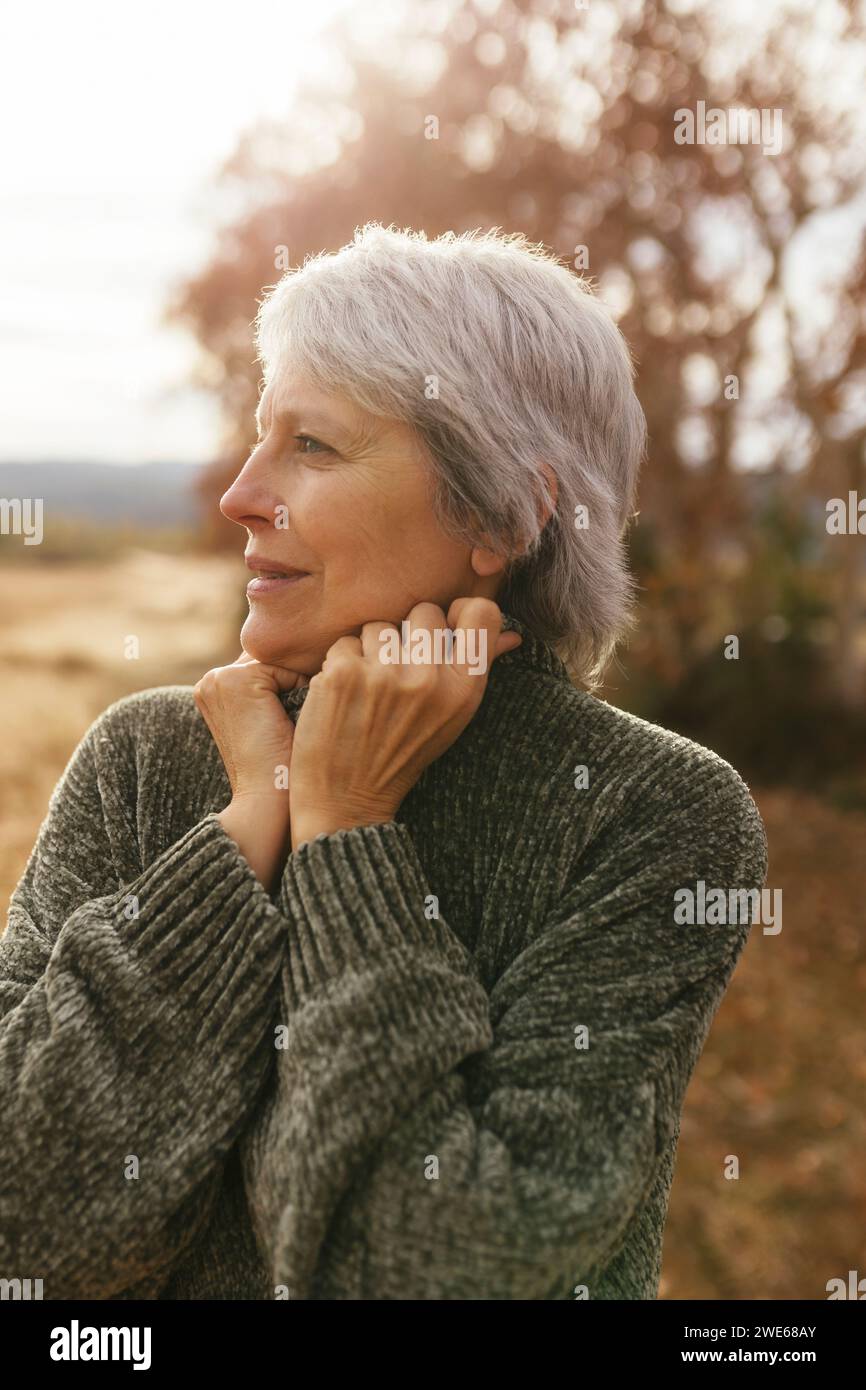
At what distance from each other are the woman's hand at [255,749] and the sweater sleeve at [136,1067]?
6cm

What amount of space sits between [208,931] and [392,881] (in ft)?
0.83

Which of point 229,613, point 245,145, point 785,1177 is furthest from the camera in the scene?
point 229,613

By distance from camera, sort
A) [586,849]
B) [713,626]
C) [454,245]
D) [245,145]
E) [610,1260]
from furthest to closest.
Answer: [713,626] → [245,145] → [454,245] → [586,849] → [610,1260]

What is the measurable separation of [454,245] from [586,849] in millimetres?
985

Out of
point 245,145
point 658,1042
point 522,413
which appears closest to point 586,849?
point 658,1042

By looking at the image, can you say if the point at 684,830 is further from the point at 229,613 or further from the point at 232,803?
the point at 229,613

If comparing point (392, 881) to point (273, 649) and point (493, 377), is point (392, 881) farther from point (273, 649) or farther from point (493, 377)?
point (493, 377)

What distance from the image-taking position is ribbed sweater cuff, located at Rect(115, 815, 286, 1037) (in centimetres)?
140

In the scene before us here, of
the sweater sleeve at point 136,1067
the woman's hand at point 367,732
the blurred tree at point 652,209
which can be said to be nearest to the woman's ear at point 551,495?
the woman's hand at point 367,732

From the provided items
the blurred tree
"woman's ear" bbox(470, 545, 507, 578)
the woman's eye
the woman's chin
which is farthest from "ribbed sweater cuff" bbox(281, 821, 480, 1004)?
the blurred tree

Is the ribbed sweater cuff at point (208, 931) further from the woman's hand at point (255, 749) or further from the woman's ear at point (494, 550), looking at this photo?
the woman's ear at point (494, 550)

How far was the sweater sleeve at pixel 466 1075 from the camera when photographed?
1.25 metres

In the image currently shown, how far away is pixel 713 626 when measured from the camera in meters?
8.95

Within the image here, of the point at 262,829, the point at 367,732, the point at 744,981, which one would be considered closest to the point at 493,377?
the point at 367,732
